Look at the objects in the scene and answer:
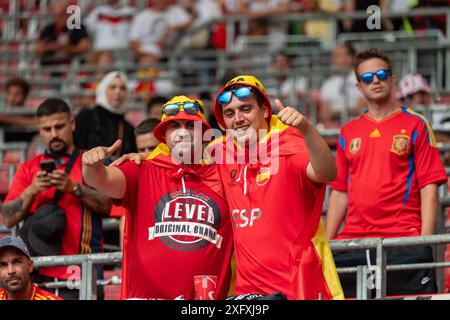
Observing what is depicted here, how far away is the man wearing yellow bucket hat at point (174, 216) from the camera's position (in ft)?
23.7

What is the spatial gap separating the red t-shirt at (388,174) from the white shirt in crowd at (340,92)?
476 centimetres

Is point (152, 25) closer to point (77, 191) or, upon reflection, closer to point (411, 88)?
point (411, 88)

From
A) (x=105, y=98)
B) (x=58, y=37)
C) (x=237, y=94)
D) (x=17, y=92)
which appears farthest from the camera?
(x=58, y=37)

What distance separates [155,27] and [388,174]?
29.3 ft

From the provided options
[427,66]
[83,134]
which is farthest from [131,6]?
[83,134]

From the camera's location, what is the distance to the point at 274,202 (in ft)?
23.0

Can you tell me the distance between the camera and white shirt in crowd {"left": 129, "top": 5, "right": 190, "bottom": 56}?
17.1m

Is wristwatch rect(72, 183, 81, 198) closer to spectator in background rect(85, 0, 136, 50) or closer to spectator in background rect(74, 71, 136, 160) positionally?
spectator in background rect(74, 71, 136, 160)

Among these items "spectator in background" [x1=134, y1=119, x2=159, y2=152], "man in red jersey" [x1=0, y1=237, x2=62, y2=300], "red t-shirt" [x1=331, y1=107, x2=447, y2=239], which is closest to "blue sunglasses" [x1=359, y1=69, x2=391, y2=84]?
"red t-shirt" [x1=331, y1=107, x2=447, y2=239]

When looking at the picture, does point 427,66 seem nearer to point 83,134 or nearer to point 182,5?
point 182,5

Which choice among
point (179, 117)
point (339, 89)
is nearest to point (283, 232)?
point (179, 117)

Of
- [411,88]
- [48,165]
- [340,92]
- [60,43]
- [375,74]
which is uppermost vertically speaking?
[60,43]

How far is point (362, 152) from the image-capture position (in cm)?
888
